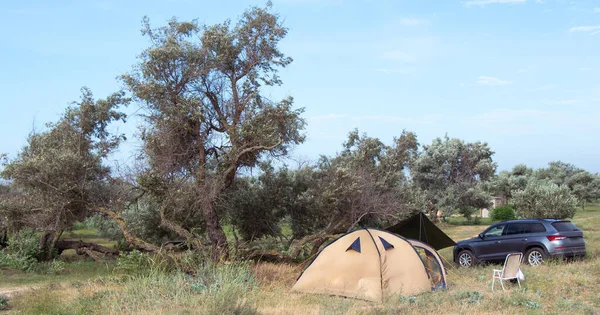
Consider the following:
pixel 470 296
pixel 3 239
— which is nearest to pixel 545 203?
pixel 470 296

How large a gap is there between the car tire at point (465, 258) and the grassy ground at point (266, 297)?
331 centimetres

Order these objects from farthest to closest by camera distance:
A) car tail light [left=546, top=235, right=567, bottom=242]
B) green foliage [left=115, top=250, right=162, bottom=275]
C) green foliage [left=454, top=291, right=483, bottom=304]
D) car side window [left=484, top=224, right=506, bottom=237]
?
car side window [left=484, top=224, right=506, bottom=237] → car tail light [left=546, top=235, right=567, bottom=242] → green foliage [left=115, top=250, right=162, bottom=275] → green foliage [left=454, top=291, right=483, bottom=304]

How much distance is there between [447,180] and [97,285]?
1144 inches

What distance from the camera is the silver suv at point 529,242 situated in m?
15.2

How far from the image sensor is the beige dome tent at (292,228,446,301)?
12.0m

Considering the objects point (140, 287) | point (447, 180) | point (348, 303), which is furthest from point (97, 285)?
point (447, 180)

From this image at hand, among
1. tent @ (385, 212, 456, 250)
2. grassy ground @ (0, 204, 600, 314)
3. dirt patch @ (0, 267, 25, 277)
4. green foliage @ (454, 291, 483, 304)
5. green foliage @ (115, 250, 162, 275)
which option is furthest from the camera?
tent @ (385, 212, 456, 250)

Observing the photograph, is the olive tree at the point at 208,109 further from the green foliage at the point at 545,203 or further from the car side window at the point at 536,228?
the green foliage at the point at 545,203

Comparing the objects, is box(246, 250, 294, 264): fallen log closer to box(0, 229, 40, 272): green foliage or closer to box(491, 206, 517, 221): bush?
box(0, 229, 40, 272): green foliage

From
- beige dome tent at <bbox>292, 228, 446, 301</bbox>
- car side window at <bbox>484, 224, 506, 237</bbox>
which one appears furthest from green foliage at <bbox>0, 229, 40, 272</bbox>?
car side window at <bbox>484, 224, 506, 237</bbox>

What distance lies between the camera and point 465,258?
55.8ft

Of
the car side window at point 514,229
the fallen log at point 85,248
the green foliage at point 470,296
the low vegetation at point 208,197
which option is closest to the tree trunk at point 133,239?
the low vegetation at point 208,197

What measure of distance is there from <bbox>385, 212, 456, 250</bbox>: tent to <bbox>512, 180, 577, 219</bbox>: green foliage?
9317 mm

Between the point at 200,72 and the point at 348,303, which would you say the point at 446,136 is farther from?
the point at 348,303
